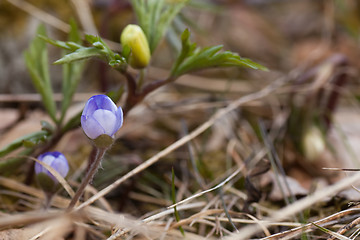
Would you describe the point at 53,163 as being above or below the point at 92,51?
below

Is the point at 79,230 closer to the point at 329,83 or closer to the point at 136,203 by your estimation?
the point at 136,203

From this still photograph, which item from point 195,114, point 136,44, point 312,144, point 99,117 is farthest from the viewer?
point 195,114

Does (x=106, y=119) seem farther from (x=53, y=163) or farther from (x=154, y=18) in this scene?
(x=154, y=18)

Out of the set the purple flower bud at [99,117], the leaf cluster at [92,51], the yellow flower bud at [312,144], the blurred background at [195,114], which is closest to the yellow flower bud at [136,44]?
the leaf cluster at [92,51]

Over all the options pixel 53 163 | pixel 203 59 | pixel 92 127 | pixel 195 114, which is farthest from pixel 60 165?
pixel 195 114

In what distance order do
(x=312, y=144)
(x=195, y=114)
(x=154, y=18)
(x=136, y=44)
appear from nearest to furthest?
(x=136, y=44)
(x=154, y=18)
(x=312, y=144)
(x=195, y=114)

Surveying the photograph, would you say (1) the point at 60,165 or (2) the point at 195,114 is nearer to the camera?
(1) the point at 60,165
